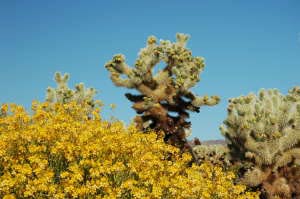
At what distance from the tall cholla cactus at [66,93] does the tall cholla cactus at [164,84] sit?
5.41 metres

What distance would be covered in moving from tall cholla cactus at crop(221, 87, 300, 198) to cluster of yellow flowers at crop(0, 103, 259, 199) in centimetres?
378

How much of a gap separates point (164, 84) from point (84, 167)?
8729 millimetres

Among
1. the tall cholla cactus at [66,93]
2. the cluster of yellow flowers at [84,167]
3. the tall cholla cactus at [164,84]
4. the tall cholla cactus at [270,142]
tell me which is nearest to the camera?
the cluster of yellow flowers at [84,167]

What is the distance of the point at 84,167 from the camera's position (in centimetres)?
948

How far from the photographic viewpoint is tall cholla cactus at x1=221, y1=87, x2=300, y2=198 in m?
14.5

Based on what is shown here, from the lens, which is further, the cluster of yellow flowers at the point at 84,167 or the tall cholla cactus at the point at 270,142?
the tall cholla cactus at the point at 270,142

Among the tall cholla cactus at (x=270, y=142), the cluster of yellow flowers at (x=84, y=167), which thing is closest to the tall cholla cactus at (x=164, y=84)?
the tall cholla cactus at (x=270, y=142)

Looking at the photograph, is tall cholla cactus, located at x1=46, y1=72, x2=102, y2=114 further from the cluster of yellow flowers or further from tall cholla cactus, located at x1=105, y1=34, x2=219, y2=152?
the cluster of yellow flowers

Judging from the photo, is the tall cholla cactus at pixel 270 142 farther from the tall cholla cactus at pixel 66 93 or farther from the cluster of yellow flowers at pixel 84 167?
the tall cholla cactus at pixel 66 93

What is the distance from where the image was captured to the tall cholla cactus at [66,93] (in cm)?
2291

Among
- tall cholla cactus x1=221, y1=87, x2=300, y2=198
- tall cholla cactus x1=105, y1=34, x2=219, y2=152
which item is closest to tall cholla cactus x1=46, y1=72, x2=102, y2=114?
tall cholla cactus x1=105, y1=34, x2=219, y2=152

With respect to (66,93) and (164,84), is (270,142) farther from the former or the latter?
(66,93)

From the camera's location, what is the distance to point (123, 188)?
9234mm

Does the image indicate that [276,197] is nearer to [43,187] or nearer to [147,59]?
[147,59]
